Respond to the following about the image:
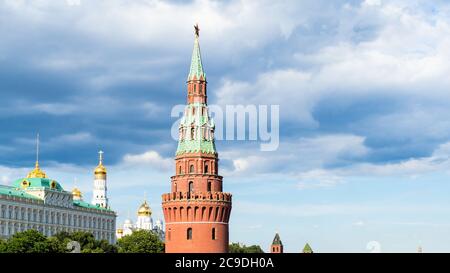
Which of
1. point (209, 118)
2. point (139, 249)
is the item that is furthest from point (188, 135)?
point (139, 249)

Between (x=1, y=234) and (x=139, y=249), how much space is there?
3271 centimetres

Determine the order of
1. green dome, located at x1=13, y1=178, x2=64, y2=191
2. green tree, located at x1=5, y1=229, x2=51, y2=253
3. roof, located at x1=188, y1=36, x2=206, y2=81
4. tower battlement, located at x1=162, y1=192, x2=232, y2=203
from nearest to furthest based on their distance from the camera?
tower battlement, located at x1=162, y1=192, x2=232, y2=203 < roof, located at x1=188, y1=36, x2=206, y2=81 < green tree, located at x1=5, y1=229, x2=51, y2=253 < green dome, located at x1=13, y1=178, x2=64, y2=191

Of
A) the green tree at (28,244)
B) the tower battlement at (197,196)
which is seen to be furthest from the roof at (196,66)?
the green tree at (28,244)

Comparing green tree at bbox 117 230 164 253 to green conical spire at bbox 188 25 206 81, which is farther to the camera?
green tree at bbox 117 230 164 253

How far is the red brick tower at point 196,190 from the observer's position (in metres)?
101

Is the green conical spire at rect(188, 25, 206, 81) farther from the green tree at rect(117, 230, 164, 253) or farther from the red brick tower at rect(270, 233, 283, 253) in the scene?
the red brick tower at rect(270, 233, 283, 253)

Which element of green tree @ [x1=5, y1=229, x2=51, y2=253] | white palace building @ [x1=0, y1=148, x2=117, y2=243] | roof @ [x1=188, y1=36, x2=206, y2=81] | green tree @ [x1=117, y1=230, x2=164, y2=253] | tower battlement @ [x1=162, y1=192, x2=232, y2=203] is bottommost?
green tree @ [x1=5, y1=229, x2=51, y2=253]

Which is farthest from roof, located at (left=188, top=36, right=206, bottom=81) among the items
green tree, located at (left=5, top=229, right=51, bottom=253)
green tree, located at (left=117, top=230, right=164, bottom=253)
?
green tree, located at (left=117, top=230, right=164, bottom=253)

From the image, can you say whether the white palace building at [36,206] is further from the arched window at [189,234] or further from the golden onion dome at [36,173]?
the arched window at [189,234]

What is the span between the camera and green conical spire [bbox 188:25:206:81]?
108 metres

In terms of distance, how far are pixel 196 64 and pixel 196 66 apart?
31 centimetres

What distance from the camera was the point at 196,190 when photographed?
103 m
